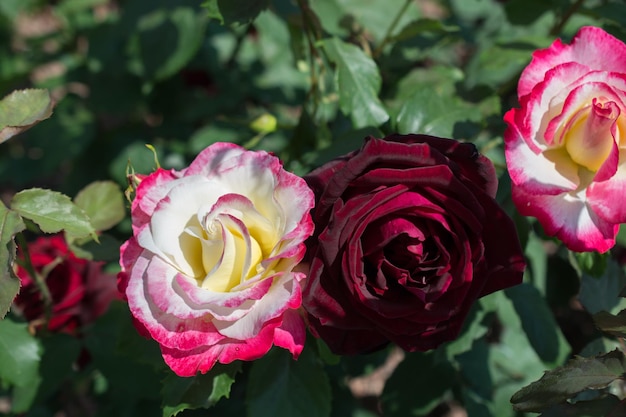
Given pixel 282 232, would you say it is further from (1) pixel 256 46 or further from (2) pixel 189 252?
(1) pixel 256 46

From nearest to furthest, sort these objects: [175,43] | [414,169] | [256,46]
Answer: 1. [414,169]
2. [175,43]
3. [256,46]

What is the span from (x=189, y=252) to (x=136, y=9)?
1210mm

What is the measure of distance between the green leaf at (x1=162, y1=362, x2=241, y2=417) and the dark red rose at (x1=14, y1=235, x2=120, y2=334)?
0.38 metres

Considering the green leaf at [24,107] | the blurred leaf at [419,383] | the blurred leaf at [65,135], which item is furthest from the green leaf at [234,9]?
the blurred leaf at [65,135]

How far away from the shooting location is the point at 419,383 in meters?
1.39

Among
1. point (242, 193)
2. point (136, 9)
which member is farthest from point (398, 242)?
point (136, 9)

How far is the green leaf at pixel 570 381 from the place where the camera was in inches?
29.3

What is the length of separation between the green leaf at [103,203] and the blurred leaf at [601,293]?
0.78m

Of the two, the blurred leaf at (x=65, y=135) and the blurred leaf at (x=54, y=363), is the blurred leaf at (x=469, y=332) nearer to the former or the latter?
the blurred leaf at (x=54, y=363)

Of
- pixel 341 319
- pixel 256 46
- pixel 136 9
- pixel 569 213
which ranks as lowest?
pixel 256 46

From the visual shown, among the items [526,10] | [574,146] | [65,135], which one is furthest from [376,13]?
[574,146]

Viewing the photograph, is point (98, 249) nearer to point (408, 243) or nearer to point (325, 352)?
point (325, 352)

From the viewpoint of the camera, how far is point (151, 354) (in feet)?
3.27

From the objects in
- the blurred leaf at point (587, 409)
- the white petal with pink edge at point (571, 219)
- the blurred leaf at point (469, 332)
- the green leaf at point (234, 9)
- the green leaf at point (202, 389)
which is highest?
the green leaf at point (234, 9)
